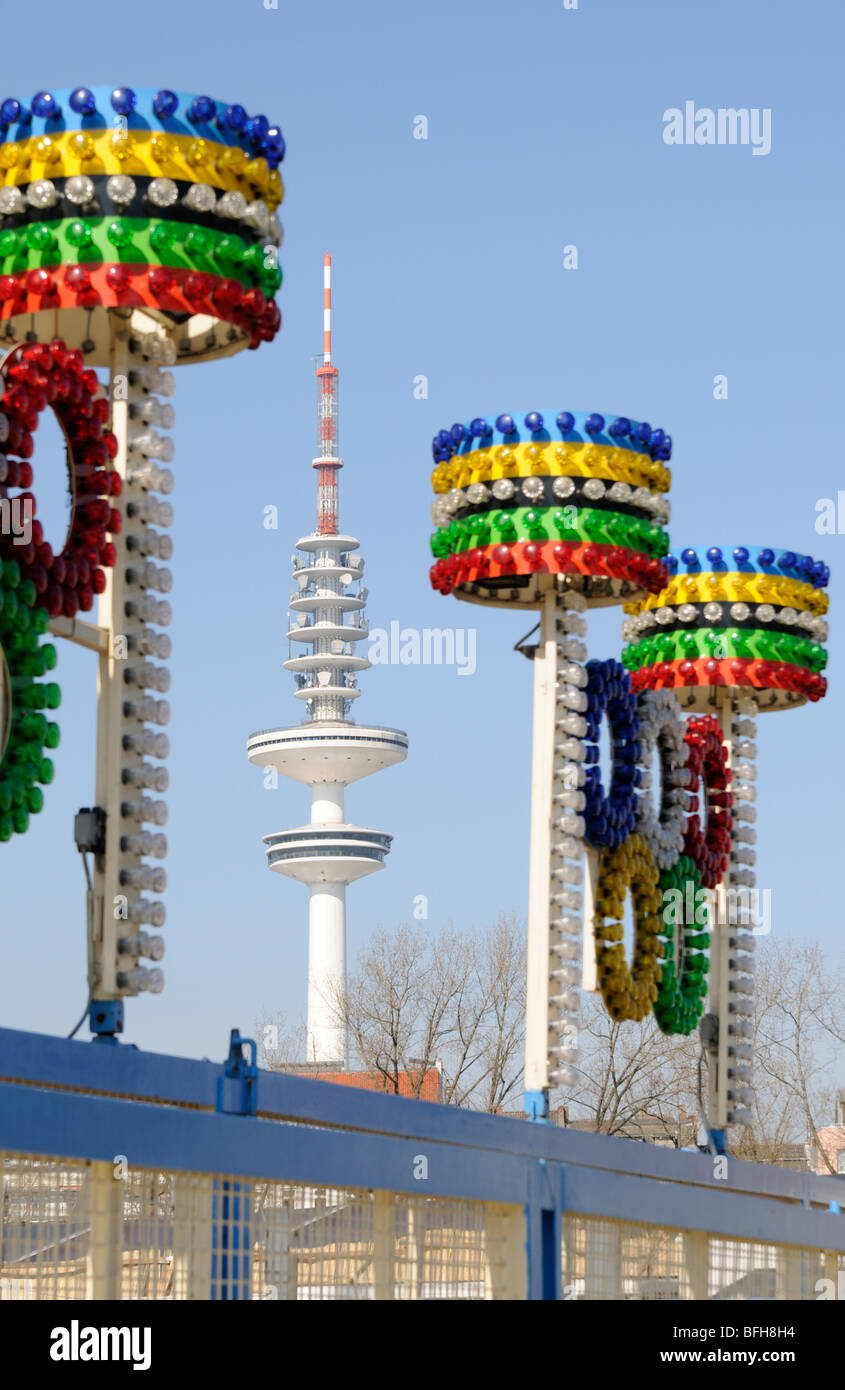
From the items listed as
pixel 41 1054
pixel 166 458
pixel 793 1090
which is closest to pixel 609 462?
pixel 166 458

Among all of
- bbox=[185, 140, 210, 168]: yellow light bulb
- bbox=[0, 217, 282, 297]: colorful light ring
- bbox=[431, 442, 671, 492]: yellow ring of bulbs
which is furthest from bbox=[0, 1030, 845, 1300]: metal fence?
bbox=[185, 140, 210, 168]: yellow light bulb

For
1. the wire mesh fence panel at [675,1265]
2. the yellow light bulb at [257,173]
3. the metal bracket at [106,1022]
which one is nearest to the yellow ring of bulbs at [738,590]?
the wire mesh fence panel at [675,1265]

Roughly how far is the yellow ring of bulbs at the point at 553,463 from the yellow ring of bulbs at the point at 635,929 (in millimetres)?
4912

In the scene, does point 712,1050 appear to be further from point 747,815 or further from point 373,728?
point 373,728

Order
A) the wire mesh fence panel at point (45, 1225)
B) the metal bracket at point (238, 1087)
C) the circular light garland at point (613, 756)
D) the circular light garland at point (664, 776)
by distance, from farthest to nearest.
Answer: the circular light garland at point (664, 776) < the circular light garland at point (613, 756) < the metal bracket at point (238, 1087) < the wire mesh fence panel at point (45, 1225)

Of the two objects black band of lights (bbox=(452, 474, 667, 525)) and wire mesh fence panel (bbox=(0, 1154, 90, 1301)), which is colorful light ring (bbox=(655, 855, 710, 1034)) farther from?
wire mesh fence panel (bbox=(0, 1154, 90, 1301))

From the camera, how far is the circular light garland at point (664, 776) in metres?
30.4

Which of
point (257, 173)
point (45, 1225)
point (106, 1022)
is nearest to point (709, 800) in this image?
point (257, 173)

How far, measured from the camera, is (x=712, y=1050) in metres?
33.5

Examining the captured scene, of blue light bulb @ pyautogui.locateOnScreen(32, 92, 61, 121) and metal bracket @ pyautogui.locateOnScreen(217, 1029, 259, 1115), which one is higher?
blue light bulb @ pyautogui.locateOnScreen(32, 92, 61, 121)

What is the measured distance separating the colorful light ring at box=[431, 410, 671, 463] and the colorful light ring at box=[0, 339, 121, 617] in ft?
23.5

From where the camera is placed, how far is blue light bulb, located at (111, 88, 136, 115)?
68.0ft

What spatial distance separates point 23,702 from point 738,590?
1624cm

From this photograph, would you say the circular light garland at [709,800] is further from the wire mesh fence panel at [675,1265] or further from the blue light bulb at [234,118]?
the blue light bulb at [234,118]
